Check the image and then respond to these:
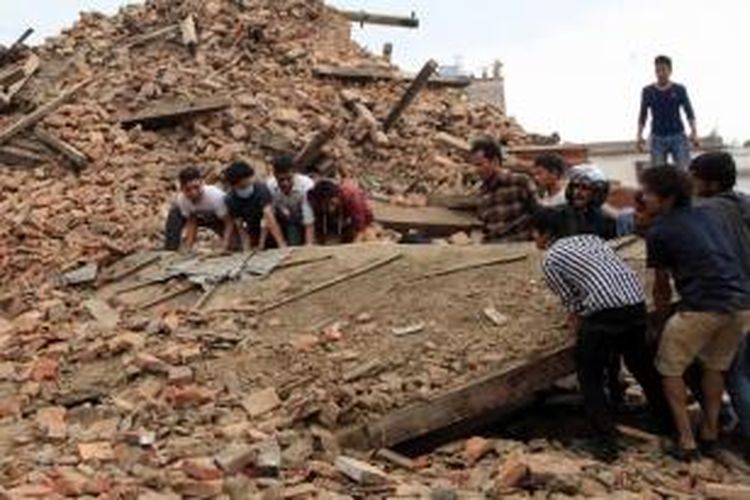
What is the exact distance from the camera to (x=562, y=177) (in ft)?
27.3

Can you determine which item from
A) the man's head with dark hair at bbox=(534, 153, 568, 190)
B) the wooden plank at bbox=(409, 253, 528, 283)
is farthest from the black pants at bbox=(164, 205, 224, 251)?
the man's head with dark hair at bbox=(534, 153, 568, 190)

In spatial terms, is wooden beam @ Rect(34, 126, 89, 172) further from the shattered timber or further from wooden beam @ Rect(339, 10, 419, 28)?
wooden beam @ Rect(339, 10, 419, 28)

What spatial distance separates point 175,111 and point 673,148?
249 inches

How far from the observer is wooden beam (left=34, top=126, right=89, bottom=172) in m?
13.9

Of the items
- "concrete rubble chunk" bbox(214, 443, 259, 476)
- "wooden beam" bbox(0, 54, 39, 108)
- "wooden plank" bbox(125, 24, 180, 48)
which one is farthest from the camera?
Result: "wooden plank" bbox(125, 24, 180, 48)

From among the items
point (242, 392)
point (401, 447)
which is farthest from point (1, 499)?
point (401, 447)

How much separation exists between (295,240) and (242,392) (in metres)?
2.53

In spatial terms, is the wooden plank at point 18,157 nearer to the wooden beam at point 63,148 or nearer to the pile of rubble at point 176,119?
the pile of rubble at point 176,119

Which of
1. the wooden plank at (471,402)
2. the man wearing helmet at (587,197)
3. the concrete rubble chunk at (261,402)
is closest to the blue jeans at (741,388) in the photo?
the wooden plank at (471,402)

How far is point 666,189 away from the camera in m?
6.43

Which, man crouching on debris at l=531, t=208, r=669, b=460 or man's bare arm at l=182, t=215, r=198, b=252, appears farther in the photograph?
man's bare arm at l=182, t=215, r=198, b=252

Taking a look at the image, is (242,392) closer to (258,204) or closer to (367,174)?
(258,204)

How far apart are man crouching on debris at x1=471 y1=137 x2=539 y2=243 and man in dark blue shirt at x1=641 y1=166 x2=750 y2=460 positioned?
196cm

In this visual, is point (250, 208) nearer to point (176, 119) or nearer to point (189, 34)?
point (176, 119)
